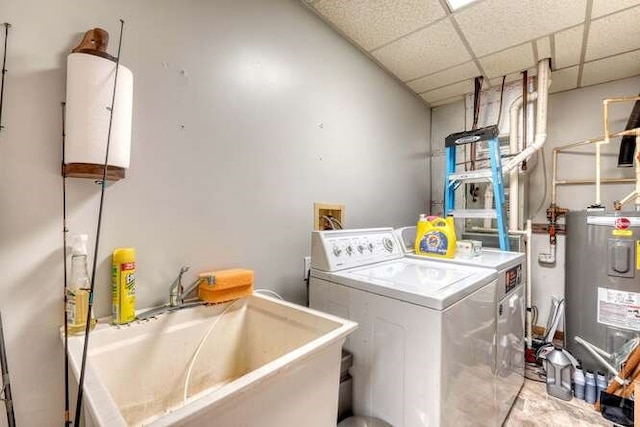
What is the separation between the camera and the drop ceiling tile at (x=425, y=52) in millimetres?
1951

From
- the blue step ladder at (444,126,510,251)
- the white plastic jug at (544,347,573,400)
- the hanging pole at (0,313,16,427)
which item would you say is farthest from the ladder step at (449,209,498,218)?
the hanging pole at (0,313,16,427)

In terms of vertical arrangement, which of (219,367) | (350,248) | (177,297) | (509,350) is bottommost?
(509,350)

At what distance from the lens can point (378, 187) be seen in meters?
2.36

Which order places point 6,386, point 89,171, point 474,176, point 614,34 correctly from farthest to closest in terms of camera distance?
point 474,176, point 614,34, point 89,171, point 6,386

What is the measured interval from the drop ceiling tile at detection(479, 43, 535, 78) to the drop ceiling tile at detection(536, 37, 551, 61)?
0.05 meters

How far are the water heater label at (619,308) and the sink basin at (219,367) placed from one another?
7.12ft

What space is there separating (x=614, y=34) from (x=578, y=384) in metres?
2.33

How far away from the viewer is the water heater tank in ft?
6.20

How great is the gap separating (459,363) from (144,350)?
115cm

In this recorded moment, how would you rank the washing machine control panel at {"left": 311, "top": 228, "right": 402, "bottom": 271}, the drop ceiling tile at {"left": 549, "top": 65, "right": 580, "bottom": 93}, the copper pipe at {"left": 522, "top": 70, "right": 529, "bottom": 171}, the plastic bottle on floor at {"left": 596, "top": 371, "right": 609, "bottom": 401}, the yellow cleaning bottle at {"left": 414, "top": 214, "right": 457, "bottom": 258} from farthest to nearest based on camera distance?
the copper pipe at {"left": 522, "top": 70, "right": 529, "bottom": 171} → the drop ceiling tile at {"left": 549, "top": 65, "right": 580, "bottom": 93} → the plastic bottle on floor at {"left": 596, "top": 371, "right": 609, "bottom": 401} → the yellow cleaning bottle at {"left": 414, "top": 214, "right": 457, "bottom": 258} → the washing machine control panel at {"left": 311, "top": 228, "right": 402, "bottom": 271}

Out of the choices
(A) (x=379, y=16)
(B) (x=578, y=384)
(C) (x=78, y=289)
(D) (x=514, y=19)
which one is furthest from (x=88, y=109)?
(B) (x=578, y=384)

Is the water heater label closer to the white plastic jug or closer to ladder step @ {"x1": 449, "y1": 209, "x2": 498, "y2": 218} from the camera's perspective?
the white plastic jug

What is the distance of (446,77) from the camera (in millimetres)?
2572

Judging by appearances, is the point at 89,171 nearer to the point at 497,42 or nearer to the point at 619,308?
the point at 497,42
